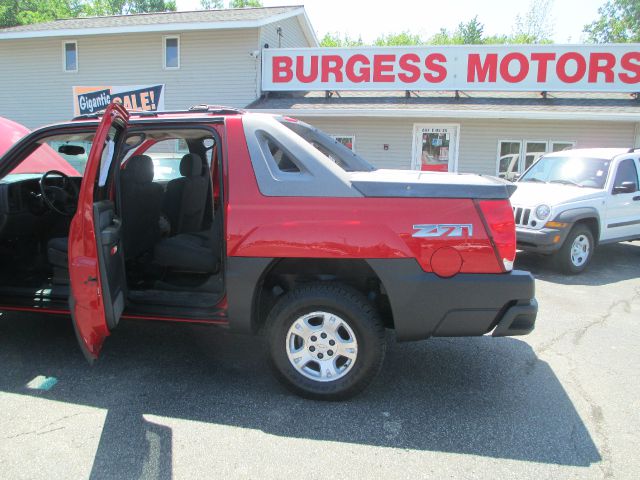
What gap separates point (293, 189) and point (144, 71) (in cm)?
1441

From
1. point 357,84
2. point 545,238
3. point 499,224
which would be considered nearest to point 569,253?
point 545,238

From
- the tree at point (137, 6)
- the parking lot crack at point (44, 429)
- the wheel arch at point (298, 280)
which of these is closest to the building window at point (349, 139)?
the wheel arch at point (298, 280)

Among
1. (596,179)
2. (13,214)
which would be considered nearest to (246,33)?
(596,179)

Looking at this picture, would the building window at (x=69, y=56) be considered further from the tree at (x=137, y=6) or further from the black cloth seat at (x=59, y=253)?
the tree at (x=137, y=6)

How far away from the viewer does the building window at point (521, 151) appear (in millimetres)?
13086

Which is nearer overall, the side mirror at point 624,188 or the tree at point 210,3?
the side mirror at point 624,188

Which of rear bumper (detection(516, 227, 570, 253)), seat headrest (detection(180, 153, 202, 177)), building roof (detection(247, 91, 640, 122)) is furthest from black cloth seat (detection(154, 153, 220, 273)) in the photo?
building roof (detection(247, 91, 640, 122))

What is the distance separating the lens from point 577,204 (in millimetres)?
6914

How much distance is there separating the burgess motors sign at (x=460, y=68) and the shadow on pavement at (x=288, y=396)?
1050 centimetres

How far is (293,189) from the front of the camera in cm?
313

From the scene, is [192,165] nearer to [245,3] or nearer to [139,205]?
[139,205]

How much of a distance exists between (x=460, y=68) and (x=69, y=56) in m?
12.4

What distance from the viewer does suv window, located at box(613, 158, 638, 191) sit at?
24.4ft

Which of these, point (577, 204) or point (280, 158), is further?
point (577, 204)
